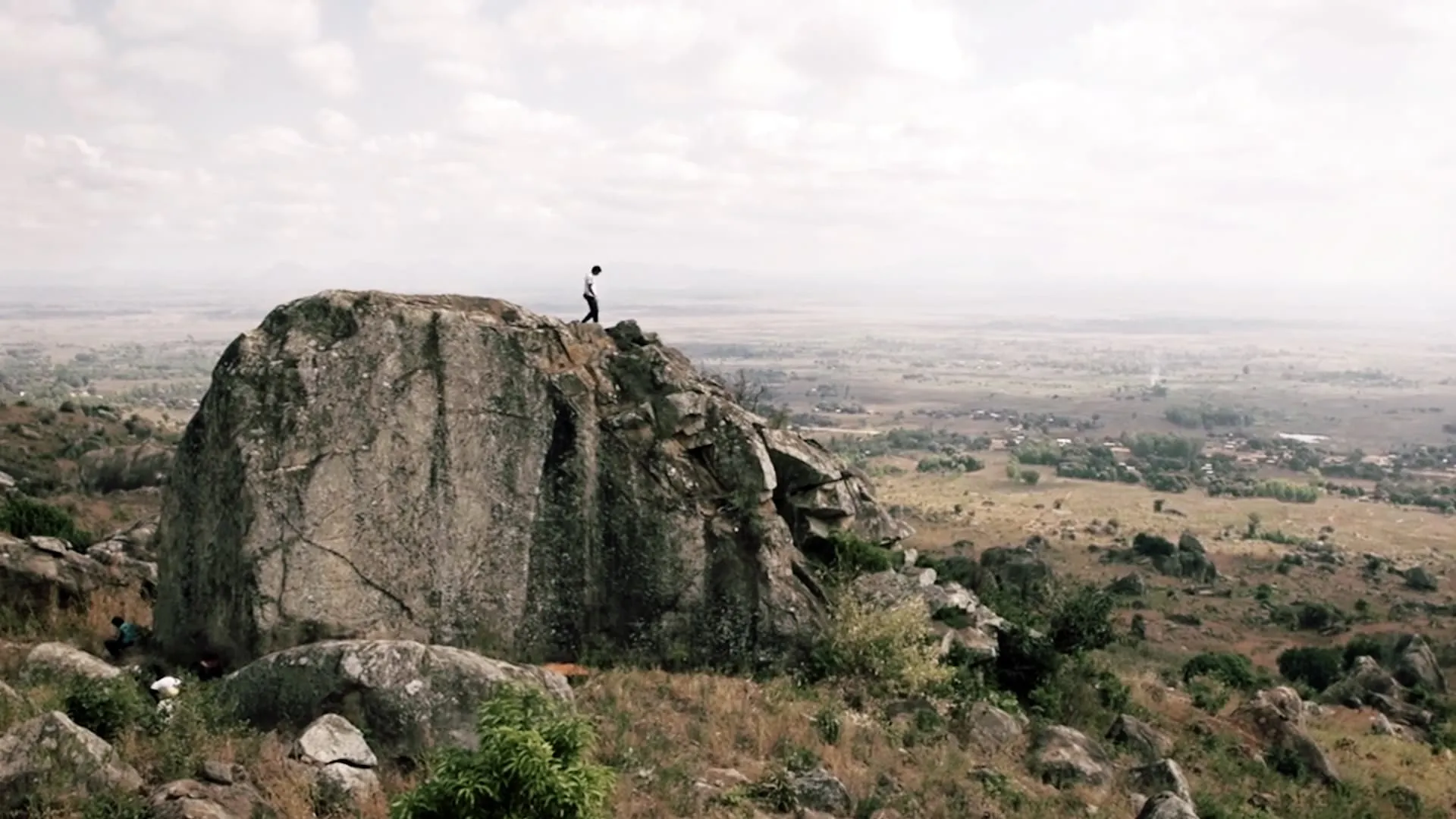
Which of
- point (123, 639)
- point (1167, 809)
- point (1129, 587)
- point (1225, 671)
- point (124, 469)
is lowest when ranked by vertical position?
point (1129, 587)

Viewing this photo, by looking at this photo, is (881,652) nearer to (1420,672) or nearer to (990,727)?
(990,727)

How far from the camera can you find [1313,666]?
34188 mm

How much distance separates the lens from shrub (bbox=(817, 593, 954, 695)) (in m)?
18.4

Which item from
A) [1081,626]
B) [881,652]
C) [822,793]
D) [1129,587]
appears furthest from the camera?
[1129,587]

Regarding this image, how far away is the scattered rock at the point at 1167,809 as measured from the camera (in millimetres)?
14289

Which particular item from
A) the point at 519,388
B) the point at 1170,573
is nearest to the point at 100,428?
the point at 519,388

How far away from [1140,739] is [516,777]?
1431 centimetres

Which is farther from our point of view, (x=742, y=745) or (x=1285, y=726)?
(x=1285, y=726)

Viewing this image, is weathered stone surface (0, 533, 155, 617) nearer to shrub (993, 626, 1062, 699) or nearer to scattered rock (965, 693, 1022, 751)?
scattered rock (965, 693, 1022, 751)

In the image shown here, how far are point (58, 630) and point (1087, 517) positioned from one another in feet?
242

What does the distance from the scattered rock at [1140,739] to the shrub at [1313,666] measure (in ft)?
53.6

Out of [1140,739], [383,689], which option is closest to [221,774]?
[383,689]

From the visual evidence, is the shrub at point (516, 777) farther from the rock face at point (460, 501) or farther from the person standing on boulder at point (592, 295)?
the person standing on boulder at point (592, 295)

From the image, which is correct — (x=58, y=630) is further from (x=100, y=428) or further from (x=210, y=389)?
(x=100, y=428)
